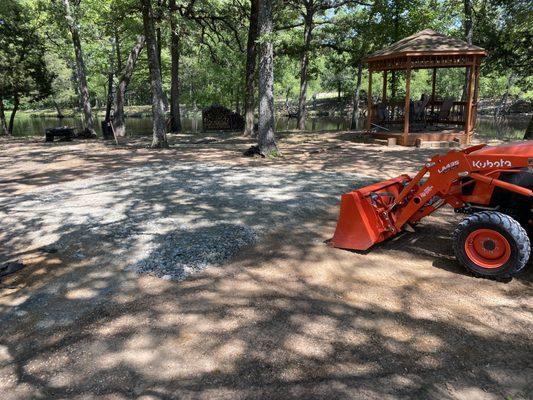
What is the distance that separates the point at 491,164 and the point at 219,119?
2228 cm

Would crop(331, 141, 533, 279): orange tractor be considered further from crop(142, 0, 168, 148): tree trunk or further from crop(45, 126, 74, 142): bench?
crop(45, 126, 74, 142): bench

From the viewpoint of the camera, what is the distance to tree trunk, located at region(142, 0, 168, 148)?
46.6ft

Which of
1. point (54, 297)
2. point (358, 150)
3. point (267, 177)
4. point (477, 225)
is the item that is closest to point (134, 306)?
point (54, 297)

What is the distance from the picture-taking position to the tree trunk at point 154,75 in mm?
14211

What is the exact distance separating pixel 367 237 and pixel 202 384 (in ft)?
9.15

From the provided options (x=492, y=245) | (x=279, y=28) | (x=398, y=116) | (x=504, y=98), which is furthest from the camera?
(x=504, y=98)

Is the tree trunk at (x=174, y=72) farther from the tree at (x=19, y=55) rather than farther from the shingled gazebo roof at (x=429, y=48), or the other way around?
the shingled gazebo roof at (x=429, y=48)

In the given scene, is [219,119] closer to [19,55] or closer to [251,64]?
[251,64]

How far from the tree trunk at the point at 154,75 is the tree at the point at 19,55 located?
15309 mm

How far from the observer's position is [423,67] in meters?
14.5

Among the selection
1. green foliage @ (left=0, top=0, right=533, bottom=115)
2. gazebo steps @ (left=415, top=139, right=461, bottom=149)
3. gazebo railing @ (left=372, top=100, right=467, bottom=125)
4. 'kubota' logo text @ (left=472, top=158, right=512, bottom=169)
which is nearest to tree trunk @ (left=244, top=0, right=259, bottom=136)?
green foliage @ (left=0, top=0, right=533, bottom=115)

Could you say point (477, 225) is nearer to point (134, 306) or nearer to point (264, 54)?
point (134, 306)

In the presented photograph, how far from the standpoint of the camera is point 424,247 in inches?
203

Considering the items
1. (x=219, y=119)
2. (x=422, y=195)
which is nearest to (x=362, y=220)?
(x=422, y=195)
